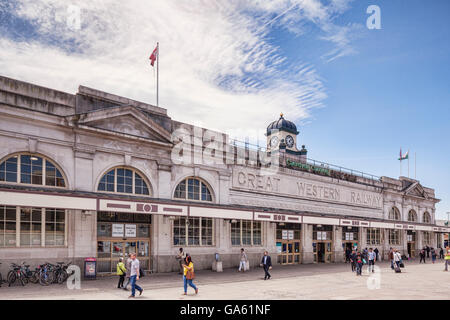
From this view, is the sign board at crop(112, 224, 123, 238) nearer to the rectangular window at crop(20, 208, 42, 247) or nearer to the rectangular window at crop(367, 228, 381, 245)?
the rectangular window at crop(20, 208, 42, 247)

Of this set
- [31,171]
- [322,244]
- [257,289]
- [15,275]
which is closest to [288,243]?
[322,244]

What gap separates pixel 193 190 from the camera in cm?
2830

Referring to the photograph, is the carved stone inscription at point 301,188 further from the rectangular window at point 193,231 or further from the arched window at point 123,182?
the arched window at point 123,182

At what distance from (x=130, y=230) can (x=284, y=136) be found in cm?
4531

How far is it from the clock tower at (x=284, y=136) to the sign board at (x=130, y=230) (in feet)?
139

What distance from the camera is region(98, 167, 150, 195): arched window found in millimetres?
23766

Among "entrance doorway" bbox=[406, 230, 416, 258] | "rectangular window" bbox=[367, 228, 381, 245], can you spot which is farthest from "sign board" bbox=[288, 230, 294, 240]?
"entrance doorway" bbox=[406, 230, 416, 258]

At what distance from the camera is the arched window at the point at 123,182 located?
23766 millimetres

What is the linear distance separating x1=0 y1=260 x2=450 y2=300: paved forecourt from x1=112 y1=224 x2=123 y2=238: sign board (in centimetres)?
270

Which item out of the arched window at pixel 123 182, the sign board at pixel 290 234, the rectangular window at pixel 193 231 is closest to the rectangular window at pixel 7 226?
the arched window at pixel 123 182

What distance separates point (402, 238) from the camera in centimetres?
4944

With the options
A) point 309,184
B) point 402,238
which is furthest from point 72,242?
point 402,238

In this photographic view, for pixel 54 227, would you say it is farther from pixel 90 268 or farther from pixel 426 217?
pixel 426 217

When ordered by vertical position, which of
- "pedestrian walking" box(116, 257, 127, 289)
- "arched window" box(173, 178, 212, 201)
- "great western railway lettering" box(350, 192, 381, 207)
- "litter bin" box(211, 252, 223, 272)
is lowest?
"litter bin" box(211, 252, 223, 272)
